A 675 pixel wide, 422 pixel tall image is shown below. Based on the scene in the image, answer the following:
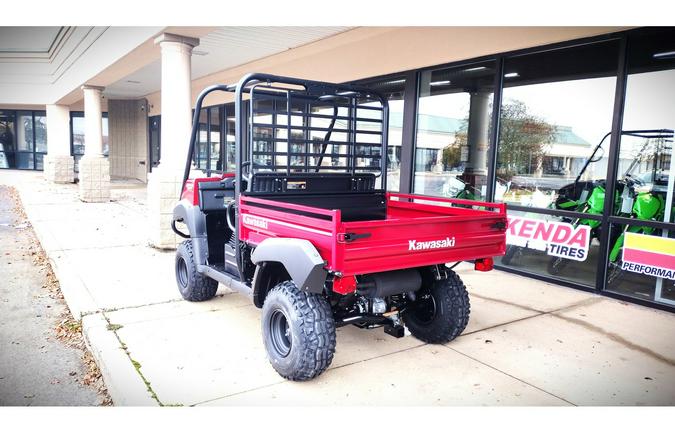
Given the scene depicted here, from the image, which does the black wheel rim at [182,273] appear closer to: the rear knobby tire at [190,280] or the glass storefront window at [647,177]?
the rear knobby tire at [190,280]

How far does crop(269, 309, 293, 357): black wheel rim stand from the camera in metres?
3.12

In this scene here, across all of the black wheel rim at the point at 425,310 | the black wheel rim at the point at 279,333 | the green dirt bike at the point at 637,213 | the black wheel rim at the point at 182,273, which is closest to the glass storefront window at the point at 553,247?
the green dirt bike at the point at 637,213

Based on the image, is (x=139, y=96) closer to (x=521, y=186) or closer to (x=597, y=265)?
(x=521, y=186)

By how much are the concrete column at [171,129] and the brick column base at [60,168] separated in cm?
1204

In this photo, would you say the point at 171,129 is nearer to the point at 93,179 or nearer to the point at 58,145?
the point at 93,179

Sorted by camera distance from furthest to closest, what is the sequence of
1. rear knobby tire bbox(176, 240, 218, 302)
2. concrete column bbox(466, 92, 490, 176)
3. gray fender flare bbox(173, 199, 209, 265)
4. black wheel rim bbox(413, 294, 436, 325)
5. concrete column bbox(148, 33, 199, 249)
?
concrete column bbox(148, 33, 199, 249), concrete column bbox(466, 92, 490, 176), rear knobby tire bbox(176, 240, 218, 302), gray fender flare bbox(173, 199, 209, 265), black wheel rim bbox(413, 294, 436, 325)

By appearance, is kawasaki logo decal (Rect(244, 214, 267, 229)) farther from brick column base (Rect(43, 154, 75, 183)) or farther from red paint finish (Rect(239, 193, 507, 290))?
brick column base (Rect(43, 154, 75, 183))

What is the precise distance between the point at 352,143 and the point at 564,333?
231cm

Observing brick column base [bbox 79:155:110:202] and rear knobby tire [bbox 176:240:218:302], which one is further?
brick column base [bbox 79:155:110:202]

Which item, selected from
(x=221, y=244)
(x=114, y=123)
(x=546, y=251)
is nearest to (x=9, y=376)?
(x=221, y=244)

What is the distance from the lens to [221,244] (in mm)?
4363

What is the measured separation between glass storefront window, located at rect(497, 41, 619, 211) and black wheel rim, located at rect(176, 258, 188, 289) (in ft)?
12.7

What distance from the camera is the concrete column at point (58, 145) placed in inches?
648

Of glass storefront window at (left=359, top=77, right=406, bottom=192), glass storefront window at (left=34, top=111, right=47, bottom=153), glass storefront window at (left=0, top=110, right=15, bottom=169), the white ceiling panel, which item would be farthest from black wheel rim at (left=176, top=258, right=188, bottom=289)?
glass storefront window at (left=0, top=110, right=15, bottom=169)
